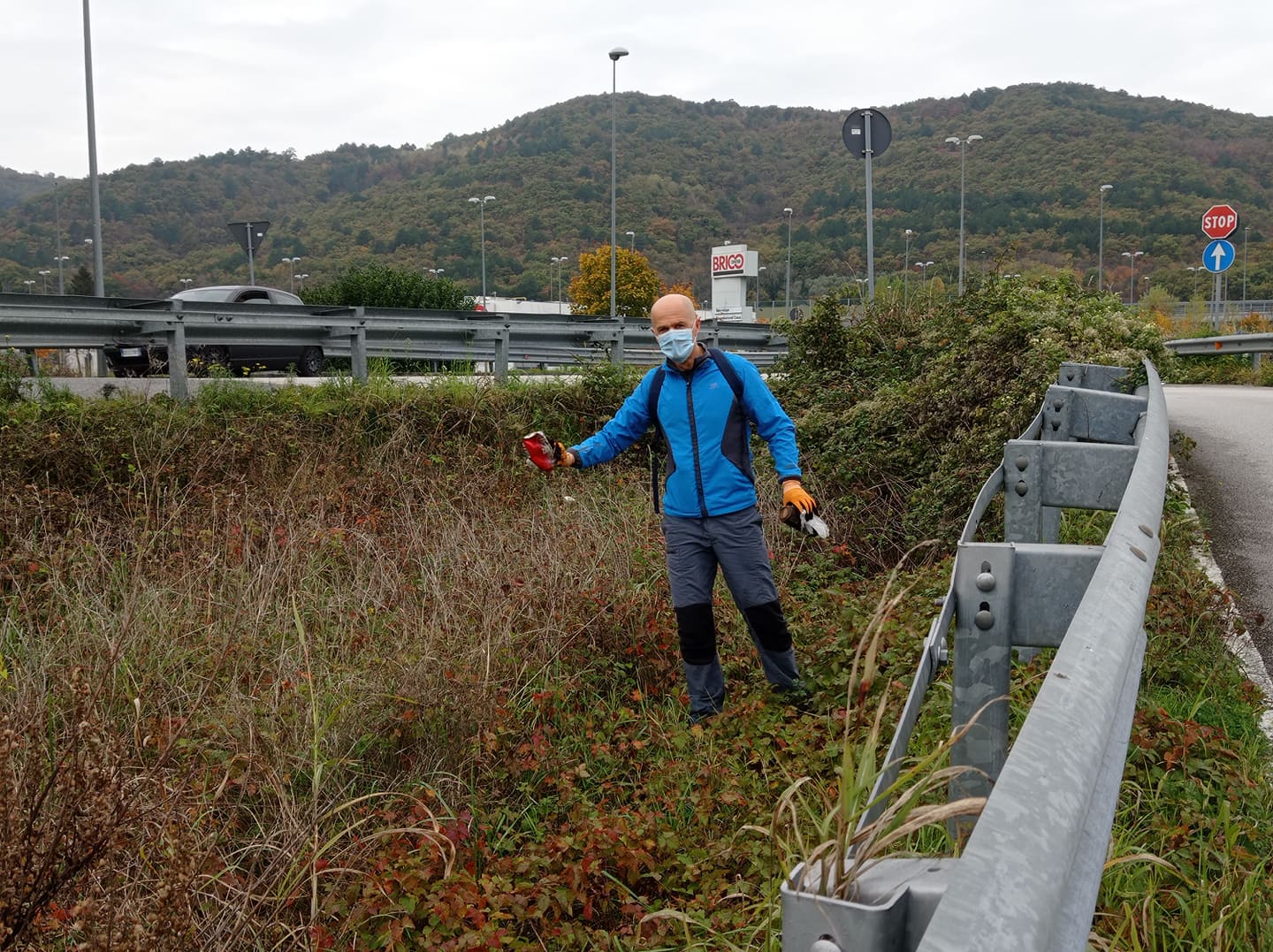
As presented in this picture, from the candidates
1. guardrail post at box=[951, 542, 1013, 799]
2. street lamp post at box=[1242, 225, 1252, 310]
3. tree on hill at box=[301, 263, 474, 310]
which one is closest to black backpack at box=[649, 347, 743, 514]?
guardrail post at box=[951, 542, 1013, 799]

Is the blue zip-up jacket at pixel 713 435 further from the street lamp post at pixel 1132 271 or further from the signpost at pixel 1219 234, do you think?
the street lamp post at pixel 1132 271

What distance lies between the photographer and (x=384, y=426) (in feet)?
31.1

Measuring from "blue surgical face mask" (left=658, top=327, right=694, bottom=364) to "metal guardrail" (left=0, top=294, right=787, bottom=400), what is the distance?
5287 millimetres

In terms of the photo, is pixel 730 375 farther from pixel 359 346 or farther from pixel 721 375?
pixel 359 346

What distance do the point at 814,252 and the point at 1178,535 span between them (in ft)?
277

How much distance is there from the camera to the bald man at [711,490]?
5441 millimetres

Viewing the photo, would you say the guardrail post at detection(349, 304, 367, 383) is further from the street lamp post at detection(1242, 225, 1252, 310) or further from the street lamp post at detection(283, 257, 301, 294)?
the street lamp post at detection(1242, 225, 1252, 310)

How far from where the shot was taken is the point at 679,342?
5.36 meters

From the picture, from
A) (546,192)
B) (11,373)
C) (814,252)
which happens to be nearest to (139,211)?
(546,192)

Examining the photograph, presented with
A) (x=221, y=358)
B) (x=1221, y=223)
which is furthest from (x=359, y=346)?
(x=1221, y=223)

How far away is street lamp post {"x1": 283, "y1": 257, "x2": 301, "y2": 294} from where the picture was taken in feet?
229

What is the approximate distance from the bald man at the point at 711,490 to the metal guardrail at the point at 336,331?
5241mm

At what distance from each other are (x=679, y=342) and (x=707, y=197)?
9965 cm

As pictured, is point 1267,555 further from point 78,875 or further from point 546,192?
point 546,192
